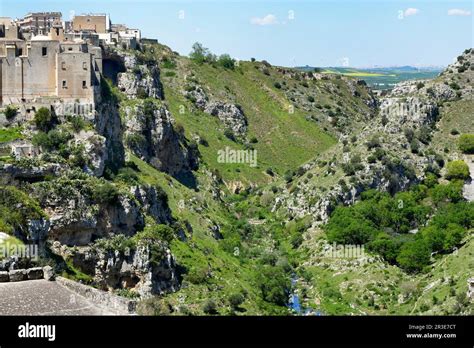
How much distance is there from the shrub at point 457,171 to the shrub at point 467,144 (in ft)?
14.7

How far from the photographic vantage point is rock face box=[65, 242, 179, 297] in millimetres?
63756

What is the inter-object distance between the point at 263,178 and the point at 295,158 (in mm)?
10978

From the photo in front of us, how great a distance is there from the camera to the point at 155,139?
98.9m

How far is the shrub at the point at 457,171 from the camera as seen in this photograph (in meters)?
107

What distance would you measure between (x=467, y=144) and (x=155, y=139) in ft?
116

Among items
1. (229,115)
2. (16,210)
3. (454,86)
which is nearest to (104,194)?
(16,210)

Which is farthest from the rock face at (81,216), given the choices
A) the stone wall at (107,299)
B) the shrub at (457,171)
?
the shrub at (457,171)

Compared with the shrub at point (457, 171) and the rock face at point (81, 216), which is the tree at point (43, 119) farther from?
the shrub at point (457, 171)

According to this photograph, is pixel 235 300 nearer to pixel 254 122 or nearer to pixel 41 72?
pixel 41 72

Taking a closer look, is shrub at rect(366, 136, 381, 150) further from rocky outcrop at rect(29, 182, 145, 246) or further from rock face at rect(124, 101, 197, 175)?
rocky outcrop at rect(29, 182, 145, 246)

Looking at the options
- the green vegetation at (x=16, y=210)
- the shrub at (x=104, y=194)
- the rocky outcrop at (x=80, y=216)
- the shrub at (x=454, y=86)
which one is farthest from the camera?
the shrub at (x=454, y=86)

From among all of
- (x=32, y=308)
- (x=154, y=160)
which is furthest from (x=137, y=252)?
(x=32, y=308)

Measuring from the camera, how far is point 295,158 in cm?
13175

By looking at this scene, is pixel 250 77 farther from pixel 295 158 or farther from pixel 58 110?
pixel 58 110
